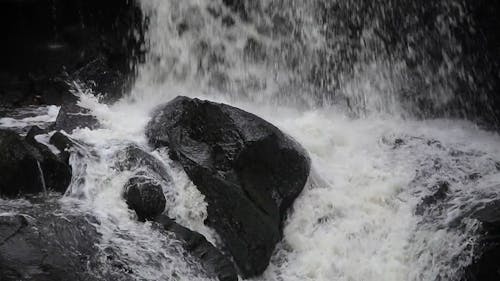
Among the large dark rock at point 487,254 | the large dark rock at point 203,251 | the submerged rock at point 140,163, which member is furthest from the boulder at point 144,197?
the large dark rock at point 487,254

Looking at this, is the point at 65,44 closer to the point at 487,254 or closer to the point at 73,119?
the point at 73,119

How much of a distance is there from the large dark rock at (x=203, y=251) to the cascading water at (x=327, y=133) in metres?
0.18

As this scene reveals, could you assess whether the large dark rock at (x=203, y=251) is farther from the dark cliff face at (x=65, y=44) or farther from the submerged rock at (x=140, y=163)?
the dark cliff face at (x=65, y=44)

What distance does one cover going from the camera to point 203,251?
723cm

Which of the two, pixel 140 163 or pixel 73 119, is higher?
pixel 140 163

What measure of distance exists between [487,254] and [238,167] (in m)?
3.82

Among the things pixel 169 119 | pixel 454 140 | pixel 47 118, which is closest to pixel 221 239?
pixel 169 119

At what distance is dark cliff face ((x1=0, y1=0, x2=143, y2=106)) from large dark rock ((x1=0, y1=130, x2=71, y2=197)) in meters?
A: 5.15

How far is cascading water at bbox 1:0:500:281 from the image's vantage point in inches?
300

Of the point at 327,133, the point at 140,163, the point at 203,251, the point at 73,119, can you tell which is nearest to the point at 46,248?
the point at 203,251

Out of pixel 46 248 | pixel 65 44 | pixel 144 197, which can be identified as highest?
pixel 46 248

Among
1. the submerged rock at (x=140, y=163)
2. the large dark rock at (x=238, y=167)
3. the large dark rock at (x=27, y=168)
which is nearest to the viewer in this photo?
the large dark rock at (x=27, y=168)

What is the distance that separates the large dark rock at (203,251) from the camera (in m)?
7.08

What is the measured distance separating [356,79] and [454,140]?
317 cm
